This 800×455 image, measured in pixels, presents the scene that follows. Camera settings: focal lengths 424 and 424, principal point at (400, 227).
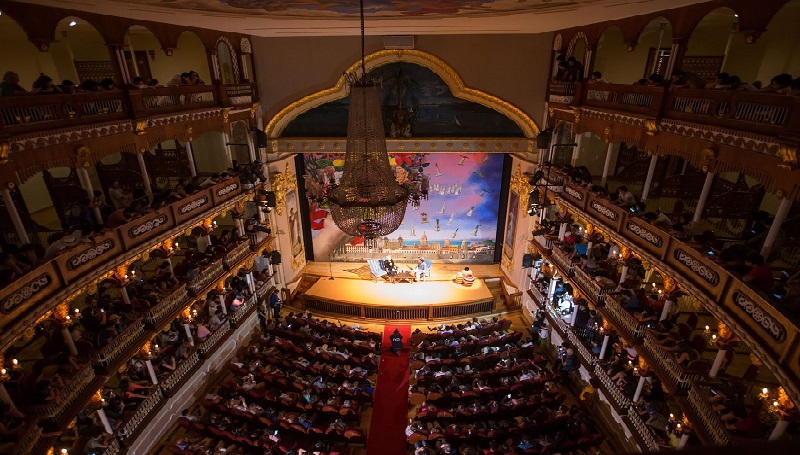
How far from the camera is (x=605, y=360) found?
12438 millimetres

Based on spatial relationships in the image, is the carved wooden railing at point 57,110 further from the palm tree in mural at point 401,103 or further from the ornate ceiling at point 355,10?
the palm tree in mural at point 401,103

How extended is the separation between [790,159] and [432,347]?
35.8 ft

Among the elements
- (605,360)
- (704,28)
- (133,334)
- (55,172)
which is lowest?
(605,360)

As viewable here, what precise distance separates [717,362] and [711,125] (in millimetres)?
4922

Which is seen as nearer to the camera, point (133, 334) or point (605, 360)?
point (133, 334)

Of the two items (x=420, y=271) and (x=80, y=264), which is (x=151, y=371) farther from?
(x=420, y=271)

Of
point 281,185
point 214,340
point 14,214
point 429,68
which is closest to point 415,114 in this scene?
point 429,68

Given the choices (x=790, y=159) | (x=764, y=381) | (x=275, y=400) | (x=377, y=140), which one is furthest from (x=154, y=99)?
(x=764, y=381)

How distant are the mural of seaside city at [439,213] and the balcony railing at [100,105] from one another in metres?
5.81

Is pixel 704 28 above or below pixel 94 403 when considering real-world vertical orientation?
above

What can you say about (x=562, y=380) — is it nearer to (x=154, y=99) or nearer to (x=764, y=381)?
(x=764, y=381)

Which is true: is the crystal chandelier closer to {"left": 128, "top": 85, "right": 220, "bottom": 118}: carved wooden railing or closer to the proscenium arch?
{"left": 128, "top": 85, "right": 220, "bottom": 118}: carved wooden railing

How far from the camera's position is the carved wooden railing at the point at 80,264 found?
771 centimetres

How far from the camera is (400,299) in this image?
18062 mm
